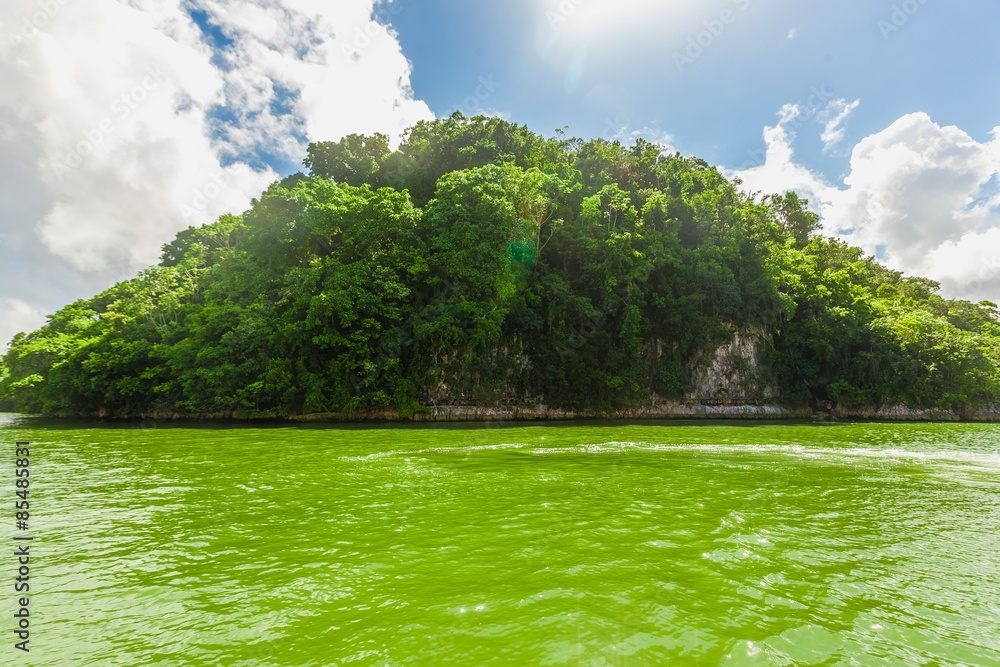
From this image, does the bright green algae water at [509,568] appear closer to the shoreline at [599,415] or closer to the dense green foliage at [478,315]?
the shoreline at [599,415]

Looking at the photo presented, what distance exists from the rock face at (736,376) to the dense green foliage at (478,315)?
879 mm

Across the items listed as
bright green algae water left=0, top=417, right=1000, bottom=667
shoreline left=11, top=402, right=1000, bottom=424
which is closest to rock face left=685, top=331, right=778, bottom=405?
shoreline left=11, top=402, right=1000, bottom=424

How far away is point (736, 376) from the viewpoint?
38.3m

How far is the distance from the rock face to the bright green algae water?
26759 mm

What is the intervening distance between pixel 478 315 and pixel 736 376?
25.4m

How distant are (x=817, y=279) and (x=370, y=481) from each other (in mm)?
49289

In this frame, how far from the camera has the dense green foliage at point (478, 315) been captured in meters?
29.4

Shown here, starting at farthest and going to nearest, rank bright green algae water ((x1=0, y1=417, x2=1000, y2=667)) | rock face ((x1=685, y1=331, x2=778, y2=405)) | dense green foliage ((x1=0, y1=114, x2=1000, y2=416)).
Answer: rock face ((x1=685, y1=331, x2=778, y2=405)) < dense green foliage ((x1=0, y1=114, x2=1000, y2=416)) < bright green algae water ((x1=0, y1=417, x2=1000, y2=667))

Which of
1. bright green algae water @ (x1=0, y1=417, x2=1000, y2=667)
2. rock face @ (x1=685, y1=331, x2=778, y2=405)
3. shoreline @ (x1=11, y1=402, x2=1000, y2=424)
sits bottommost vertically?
shoreline @ (x1=11, y1=402, x2=1000, y2=424)

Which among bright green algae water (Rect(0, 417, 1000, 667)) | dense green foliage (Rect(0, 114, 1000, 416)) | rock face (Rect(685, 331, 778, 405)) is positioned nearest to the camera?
bright green algae water (Rect(0, 417, 1000, 667))

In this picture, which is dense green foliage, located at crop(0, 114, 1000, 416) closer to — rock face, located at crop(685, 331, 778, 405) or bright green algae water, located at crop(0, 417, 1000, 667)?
rock face, located at crop(685, 331, 778, 405)

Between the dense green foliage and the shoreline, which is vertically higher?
the dense green foliage

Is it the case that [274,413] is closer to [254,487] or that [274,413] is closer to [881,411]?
[254,487]

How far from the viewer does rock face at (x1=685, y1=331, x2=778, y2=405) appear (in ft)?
123
